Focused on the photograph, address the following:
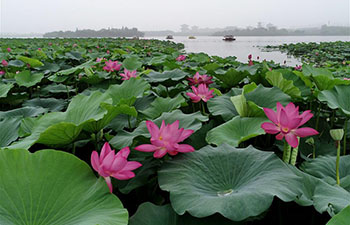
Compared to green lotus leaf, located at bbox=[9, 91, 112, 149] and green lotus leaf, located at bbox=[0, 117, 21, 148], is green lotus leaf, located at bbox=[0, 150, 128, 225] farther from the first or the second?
green lotus leaf, located at bbox=[0, 117, 21, 148]

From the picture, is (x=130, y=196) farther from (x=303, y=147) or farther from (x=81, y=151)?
(x=303, y=147)

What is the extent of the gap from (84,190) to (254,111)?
75cm

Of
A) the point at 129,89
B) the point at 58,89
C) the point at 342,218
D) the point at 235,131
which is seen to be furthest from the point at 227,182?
the point at 58,89

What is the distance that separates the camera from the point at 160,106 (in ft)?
4.23

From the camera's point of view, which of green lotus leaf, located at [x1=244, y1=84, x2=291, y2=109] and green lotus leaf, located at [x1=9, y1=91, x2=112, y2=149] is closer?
green lotus leaf, located at [x1=9, y1=91, x2=112, y2=149]

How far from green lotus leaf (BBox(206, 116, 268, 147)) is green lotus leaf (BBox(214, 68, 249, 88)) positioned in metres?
0.67

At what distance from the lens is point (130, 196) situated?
931mm

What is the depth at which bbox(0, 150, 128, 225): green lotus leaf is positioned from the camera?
1.87 ft

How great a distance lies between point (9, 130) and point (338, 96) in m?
1.38

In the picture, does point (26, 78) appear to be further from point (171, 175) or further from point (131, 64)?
point (171, 175)

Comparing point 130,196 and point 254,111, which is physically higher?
point 254,111

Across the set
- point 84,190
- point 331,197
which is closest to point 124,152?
point 84,190

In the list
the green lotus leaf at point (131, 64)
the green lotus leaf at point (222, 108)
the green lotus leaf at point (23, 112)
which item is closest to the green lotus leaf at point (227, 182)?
the green lotus leaf at point (222, 108)

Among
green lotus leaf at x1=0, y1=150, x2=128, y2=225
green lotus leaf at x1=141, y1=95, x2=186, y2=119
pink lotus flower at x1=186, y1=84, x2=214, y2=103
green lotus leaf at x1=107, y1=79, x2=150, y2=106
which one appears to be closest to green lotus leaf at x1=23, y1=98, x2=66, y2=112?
green lotus leaf at x1=107, y1=79, x2=150, y2=106
